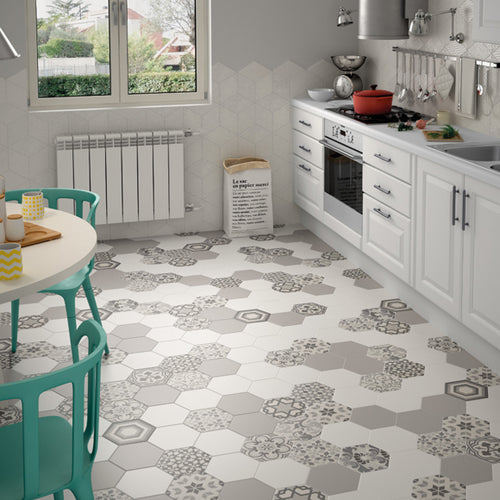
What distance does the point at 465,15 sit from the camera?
15.2 ft

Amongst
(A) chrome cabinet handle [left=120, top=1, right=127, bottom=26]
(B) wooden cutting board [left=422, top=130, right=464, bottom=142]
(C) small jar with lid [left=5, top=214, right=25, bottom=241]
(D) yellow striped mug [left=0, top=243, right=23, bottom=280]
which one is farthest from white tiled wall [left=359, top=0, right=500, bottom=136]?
(D) yellow striped mug [left=0, top=243, right=23, bottom=280]

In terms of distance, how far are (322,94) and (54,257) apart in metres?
3.18

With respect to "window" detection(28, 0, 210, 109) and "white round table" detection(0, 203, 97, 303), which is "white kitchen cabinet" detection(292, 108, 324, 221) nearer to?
"window" detection(28, 0, 210, 109)

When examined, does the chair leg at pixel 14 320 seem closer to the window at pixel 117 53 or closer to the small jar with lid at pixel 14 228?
the small jar with lid at pixel 14 228

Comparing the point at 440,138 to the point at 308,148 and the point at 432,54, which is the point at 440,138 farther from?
the point at 308,148

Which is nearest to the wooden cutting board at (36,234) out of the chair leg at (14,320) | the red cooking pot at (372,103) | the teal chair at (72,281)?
the teal chair at (72,281)

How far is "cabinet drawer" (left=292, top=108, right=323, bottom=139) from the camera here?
18.0 ft

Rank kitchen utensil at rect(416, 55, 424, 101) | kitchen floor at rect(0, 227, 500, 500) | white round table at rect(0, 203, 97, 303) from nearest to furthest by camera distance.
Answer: white round table at rect(0, 203, 97, 303) → kitchen floor at rect(0, 227, 500, 500) → kitchen utensil at rect(416, 55, 424, 101)

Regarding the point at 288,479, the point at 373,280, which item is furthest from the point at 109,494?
the point at 373,280

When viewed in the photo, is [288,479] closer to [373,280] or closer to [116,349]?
[116,349]

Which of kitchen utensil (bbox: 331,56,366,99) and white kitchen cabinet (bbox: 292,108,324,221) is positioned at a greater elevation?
kitchen utensil (bbox: 331,56,366,99)

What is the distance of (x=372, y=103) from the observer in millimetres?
4988

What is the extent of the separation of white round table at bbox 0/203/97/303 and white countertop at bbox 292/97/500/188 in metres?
1.68

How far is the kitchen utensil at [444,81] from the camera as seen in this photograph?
4805 mm
